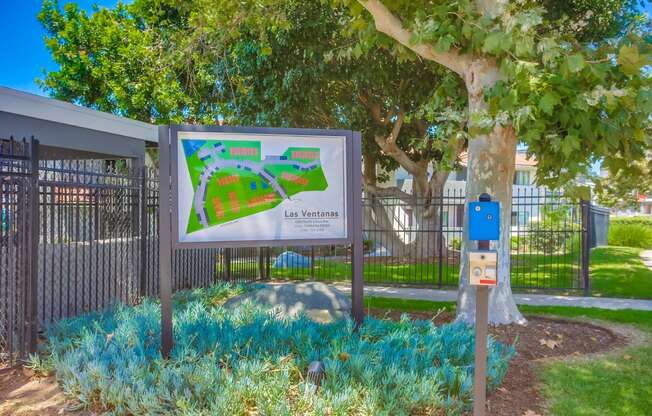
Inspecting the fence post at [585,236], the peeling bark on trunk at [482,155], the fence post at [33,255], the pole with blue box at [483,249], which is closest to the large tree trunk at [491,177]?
the peeling bark on trunk at [482,155]

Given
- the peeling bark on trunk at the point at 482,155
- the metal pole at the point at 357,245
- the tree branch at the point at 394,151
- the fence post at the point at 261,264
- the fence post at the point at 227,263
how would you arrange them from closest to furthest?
the metal pole at the point at 357,245 → the peeling bark on trunk at the point at 482,155 → the fence post at the point at 227,263 → the fence post at the point at 261,264 → the tree branch at the point at 394,151

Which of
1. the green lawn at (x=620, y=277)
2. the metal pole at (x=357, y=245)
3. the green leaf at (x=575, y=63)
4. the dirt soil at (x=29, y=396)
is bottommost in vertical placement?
the green lawn at (x=620, y=277)

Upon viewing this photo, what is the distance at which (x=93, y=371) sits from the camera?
4.15 m

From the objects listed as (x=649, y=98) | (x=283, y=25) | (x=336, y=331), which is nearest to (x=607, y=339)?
(x=649, y=98)

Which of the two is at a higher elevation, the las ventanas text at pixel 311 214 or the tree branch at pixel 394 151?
the tree branch at pixel 394 151

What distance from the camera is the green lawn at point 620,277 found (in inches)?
419

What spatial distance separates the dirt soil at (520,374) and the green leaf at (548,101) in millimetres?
2571

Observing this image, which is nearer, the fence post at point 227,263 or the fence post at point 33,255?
the fence post at point 33,255

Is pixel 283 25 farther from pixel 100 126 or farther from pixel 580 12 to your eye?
pixel 580 12

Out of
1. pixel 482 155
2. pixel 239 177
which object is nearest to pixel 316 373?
pixel 239 177

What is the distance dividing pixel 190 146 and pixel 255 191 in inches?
30.8

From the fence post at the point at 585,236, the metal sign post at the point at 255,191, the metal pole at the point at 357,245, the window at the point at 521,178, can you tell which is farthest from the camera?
the window at the point at 521,178

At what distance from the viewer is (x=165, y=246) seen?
505cm

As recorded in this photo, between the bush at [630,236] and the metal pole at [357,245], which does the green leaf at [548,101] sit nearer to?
the metal pole at [357,245]
